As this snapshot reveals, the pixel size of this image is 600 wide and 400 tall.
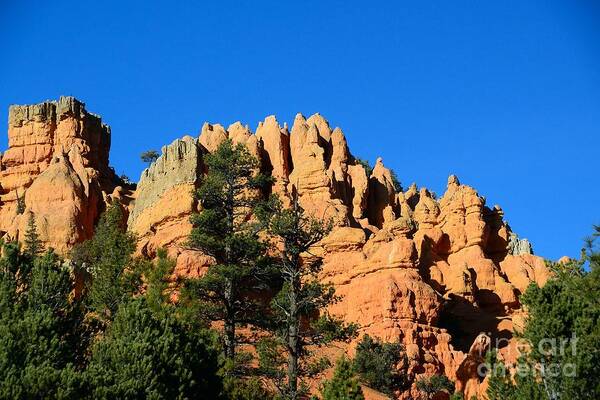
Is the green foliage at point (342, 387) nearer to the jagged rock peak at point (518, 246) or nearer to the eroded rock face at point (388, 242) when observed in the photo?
the eroded rock face at point (388, 242)

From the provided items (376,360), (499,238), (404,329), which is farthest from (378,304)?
(499,238)

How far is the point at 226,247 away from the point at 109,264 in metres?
6.45

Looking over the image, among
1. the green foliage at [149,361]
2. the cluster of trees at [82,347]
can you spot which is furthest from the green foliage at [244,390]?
the green foliage at [149,361]

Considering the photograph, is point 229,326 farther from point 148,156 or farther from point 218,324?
point 148,156

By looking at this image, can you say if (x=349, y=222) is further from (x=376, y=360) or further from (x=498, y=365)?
(x=498, y=365)

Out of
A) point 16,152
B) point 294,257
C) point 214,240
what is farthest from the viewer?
point 16,152

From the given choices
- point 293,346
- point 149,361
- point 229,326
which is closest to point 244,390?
point 293,346

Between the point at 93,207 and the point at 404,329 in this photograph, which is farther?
the point at 93,207

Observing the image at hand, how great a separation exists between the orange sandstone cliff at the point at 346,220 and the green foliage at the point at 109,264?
168 centimetres

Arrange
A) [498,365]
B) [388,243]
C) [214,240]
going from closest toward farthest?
[498,365] < [214,240] < [388,243]

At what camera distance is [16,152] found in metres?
77.4

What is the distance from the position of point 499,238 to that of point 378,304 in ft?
71.8

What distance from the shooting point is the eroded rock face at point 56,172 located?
6869 centimetres

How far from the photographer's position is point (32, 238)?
65.6 m
